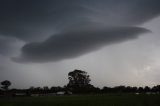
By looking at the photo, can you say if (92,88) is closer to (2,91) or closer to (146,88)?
(146,88)

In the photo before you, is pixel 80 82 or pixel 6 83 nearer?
pixel 80 82

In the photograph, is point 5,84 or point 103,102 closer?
point 103,102

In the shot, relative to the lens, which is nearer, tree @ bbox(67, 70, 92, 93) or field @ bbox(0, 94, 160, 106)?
field @ bbox(0, 94, 160, 106)

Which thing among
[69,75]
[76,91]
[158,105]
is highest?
[69,75]

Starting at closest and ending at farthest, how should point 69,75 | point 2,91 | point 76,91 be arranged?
point 76,91 → point 69,75 → point 2,91

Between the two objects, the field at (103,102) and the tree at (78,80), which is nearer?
the field at (103,102)

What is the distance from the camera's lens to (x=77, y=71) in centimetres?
17425

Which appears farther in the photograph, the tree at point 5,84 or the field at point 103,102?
the tree at point 5,84

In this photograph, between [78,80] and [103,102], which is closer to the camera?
[103,102]

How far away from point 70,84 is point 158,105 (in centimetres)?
13794

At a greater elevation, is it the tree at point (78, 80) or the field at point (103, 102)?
the tree at point (78, 80)

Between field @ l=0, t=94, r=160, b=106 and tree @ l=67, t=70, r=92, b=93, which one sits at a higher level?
tree @ l=67, t=70, r=92, b=93

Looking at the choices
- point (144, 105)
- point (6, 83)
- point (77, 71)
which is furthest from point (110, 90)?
point (144, 105)

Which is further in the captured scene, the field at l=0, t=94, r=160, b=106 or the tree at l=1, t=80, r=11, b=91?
the tree at l=1, t=80, r=11, b=91
